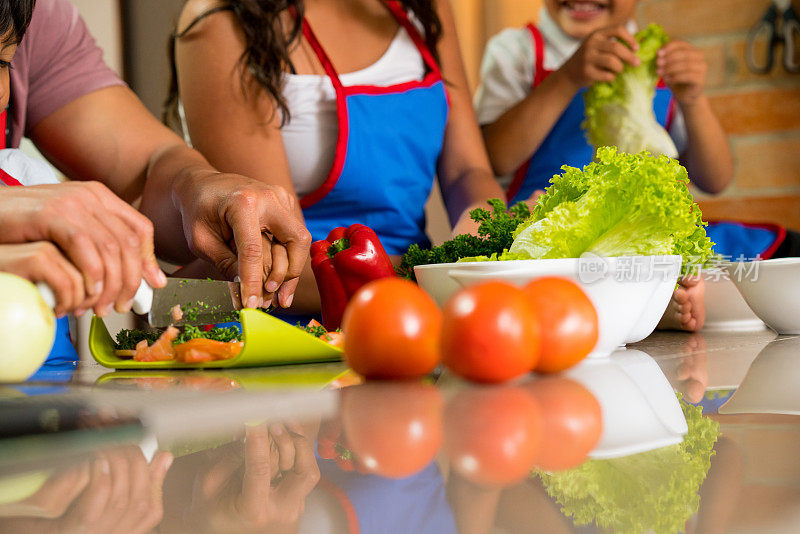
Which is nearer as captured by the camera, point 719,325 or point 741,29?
point 719,325

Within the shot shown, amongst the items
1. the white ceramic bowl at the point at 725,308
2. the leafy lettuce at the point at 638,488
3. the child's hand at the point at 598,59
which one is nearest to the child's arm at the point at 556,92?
the child's hand at the point at 598,59

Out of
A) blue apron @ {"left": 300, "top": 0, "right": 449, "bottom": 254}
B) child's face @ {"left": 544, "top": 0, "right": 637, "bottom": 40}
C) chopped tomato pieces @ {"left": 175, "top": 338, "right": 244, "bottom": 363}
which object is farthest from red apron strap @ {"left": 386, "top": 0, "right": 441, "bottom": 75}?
chopped tomato pieces @ {"left": 175, "top": 338, "right": 244, "bottom": 363}

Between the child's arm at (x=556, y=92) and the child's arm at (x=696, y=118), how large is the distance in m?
0.11

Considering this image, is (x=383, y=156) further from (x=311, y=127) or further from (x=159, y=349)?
(x=159, y=349)

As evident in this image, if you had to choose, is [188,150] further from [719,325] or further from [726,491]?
[726,491]

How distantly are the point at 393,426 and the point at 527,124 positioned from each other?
5.08ft

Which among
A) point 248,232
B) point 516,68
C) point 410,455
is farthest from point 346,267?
point 516,68

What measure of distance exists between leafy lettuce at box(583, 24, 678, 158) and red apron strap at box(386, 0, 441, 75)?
0.45 metres

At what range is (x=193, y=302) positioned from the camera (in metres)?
0.95

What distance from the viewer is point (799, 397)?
575mm

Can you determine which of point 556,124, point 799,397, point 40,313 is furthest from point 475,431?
point 556,124

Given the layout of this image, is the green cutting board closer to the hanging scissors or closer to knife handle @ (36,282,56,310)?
knife handle @ (36,282,56,310)

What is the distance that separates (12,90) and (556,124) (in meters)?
1.35

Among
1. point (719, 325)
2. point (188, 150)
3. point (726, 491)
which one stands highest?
point (726, 491)
